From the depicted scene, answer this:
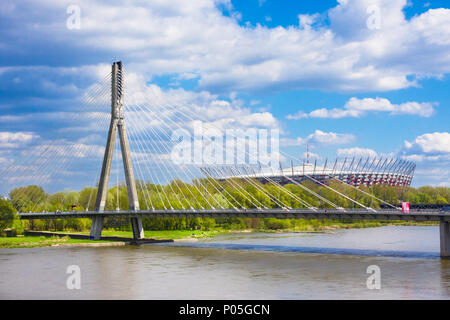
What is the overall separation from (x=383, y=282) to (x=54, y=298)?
1969cm

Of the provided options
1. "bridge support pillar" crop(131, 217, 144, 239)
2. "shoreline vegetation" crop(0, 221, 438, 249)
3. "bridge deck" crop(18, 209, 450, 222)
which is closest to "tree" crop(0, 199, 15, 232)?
"shoreline vegetation" crop(0, 221, 438, 249)

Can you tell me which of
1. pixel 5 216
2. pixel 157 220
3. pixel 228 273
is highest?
pixel 5 216

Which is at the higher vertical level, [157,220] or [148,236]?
[157,220]

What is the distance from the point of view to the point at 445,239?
4622 cm

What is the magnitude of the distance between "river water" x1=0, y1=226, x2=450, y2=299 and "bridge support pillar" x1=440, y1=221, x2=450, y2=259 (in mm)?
806

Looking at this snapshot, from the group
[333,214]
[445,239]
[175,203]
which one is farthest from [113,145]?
[445,239]

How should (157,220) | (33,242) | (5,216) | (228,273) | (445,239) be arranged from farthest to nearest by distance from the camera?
(157,220) < (5,216) < (33,242) < (445,239) < (228,273)

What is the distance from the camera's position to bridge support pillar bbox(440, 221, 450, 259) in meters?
45.7

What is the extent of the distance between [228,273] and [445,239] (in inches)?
826

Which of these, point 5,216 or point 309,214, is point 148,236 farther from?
point 309,214

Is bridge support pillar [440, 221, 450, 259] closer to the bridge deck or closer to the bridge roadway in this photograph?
the bridge roadway
